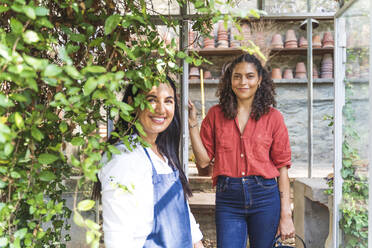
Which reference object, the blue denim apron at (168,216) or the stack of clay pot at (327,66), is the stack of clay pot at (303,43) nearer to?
the stack of clay pot at (327,66)

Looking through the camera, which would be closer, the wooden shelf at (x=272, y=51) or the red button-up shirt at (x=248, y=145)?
the red button-up shirt at (x=248, y=145)

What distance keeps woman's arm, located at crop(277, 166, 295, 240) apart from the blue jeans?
1.5 inches

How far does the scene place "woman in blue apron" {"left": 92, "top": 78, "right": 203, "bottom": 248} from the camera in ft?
3.36

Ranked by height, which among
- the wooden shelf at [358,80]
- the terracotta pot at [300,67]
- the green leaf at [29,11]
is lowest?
the wooden shelf at [358,80]

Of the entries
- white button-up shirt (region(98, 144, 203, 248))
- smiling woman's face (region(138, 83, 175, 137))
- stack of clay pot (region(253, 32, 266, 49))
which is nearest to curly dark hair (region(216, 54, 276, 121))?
smiling woman's face (region(138, 83, 175, 137))

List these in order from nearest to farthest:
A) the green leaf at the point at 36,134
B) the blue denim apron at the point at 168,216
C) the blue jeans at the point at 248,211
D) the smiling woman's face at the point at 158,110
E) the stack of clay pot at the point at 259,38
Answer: the green leaf at the point at 36,134 < the blue denim apron at the point at 168,216 < the smiling woman's face at the point at 158,110 < the blue jeans at the point at 248,211 < the stack of clay pot at the point at 259,38

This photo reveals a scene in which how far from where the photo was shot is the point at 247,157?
184 cm

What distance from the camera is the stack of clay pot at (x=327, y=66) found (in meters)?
6.18

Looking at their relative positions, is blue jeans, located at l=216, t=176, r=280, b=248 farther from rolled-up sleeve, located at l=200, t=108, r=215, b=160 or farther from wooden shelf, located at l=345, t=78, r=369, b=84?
wooden shelf, located at l=345, t=78, r=369, b=84

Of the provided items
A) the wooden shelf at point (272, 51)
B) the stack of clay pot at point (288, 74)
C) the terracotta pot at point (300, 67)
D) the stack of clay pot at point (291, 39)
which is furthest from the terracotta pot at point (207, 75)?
the terracotta pot at point (300, 67)

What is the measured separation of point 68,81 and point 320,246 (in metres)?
2.60

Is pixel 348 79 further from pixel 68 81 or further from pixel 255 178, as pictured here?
Answer: pixel 68 81

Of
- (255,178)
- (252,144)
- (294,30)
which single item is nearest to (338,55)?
(252,144)

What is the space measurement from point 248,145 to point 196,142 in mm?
276
